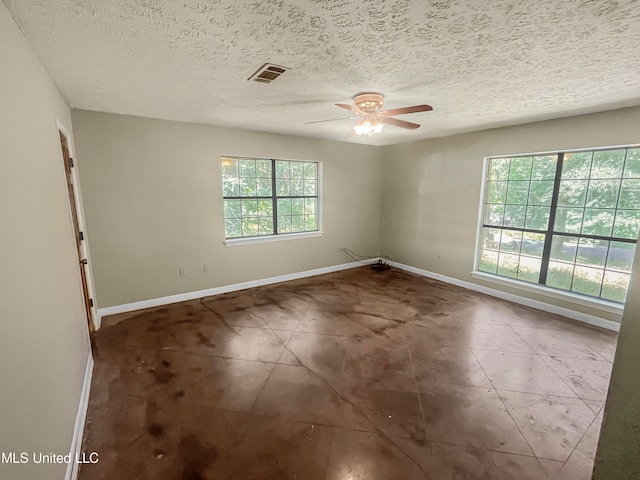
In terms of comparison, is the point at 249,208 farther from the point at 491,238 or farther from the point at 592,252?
the point at 592,252

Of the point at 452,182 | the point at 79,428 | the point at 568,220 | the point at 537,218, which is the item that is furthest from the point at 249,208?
the point at 568,220

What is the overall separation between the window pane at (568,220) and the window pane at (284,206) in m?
3.88

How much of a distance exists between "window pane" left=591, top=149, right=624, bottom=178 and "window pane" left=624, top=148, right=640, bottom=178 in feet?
0.16

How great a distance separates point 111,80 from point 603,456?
3.50 meters

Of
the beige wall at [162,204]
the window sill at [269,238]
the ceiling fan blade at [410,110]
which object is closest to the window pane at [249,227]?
the window sill at [269,238]

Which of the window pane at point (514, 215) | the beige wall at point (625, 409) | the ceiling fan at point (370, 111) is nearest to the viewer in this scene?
the beige wall at point (625, 409)

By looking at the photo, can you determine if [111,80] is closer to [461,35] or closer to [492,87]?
[461,35]

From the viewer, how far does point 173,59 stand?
1951 mm

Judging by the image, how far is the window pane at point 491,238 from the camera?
14.5 ft

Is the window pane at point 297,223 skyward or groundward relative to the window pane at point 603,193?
groundward

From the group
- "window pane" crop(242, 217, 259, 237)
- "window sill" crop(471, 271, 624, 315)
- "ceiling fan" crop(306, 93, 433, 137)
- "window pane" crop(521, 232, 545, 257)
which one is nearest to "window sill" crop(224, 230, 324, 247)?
"window pane" crop(242, 217, 259, 237)

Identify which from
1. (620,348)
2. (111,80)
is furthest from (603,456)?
(111,80)

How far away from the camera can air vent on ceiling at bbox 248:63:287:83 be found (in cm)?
207

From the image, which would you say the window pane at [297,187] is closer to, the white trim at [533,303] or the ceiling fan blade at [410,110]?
the ceiling fan blade at [410,110]
